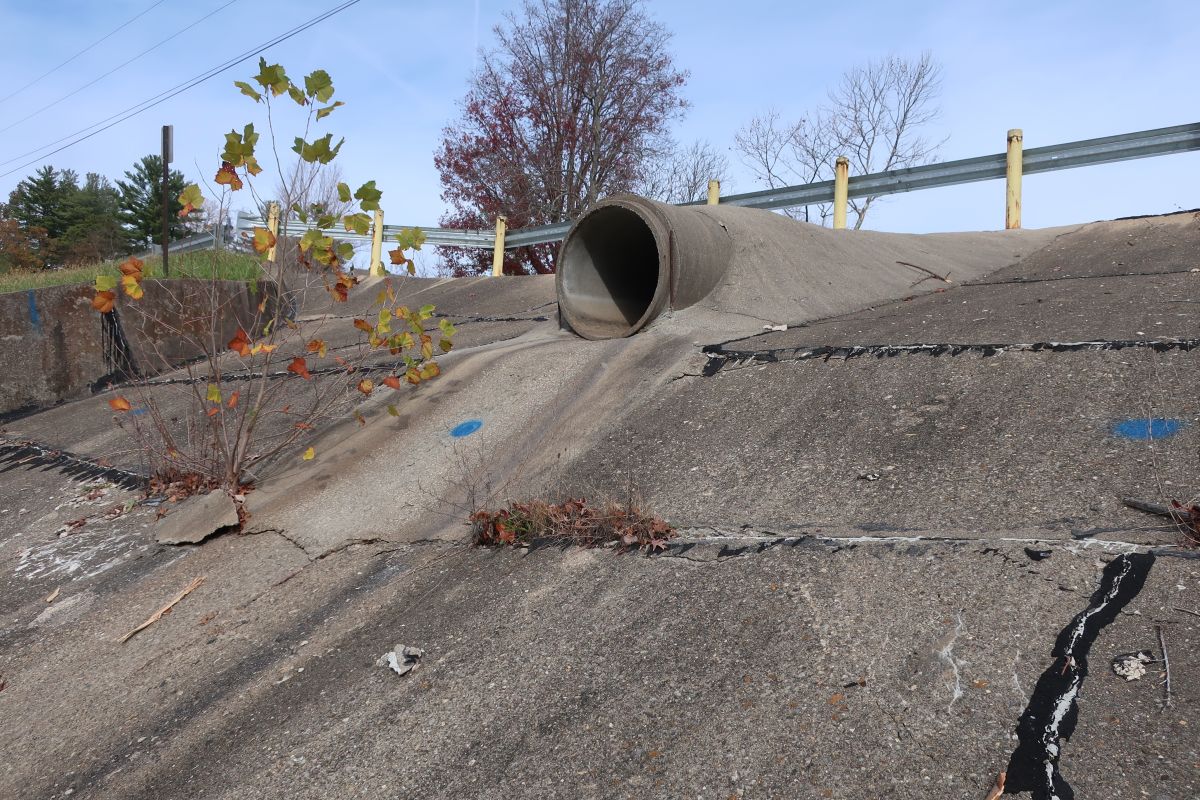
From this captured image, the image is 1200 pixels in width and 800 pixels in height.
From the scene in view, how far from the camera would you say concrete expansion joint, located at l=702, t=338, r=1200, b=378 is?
481 cm

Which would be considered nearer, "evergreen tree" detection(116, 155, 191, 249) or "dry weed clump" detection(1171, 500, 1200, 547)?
"dry weed clump" detection(1171, 500, 1200, 547)

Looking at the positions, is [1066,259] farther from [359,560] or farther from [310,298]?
[310,298]

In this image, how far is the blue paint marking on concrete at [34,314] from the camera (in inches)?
354

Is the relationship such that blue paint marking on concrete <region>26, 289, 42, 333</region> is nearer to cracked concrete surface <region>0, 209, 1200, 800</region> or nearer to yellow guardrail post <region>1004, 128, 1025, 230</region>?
cracked concrete surface <region>0, 209, 1200, 800</region>

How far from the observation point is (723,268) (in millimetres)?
7539

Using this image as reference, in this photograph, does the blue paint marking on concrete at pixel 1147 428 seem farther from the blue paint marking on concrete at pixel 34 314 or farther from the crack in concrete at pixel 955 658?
the blue paint marking on concrete at pixel 34 314

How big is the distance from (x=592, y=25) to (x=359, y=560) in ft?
61.0

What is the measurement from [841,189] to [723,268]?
3533mm

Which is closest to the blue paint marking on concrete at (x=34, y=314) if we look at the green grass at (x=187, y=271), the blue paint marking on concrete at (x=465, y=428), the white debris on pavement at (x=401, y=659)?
the green grass at (x=187, y=271)

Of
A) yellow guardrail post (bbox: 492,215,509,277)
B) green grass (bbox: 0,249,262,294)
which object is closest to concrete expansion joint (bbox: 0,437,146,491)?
green grass (bbox: 0,249,262,294)

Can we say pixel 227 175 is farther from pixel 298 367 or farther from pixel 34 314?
pixel 34 314

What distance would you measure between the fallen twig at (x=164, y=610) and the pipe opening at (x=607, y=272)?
3621 mm

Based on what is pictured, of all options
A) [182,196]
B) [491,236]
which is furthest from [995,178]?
[182,196]

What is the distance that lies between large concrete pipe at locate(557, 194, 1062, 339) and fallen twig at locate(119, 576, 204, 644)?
140 inches
